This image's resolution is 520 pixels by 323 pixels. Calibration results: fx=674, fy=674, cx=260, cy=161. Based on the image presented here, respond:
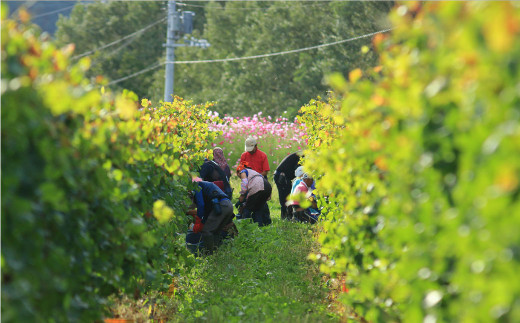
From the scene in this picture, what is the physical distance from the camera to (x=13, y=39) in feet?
9.68

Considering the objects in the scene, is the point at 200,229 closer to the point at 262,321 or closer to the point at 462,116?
the point at 262,321

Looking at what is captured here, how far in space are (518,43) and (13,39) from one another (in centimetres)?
207

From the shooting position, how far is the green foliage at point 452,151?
221 centimetres

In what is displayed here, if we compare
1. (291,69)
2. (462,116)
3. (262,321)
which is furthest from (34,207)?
(291,69)

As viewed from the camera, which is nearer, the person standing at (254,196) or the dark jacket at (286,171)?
the person standing at (254,196)

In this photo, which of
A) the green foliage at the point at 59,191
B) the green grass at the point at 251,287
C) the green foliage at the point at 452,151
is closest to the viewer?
the green foliage at the point at 452,151

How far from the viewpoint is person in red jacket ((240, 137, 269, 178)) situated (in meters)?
12.7

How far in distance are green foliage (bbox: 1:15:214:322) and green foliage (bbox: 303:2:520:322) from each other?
129cm

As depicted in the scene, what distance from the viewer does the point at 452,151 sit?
2711 millimetres

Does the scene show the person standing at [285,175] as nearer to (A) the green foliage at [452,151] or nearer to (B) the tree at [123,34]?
(A) the green foliage at [452,151]

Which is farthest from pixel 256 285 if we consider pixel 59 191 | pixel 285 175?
pixel 59 191

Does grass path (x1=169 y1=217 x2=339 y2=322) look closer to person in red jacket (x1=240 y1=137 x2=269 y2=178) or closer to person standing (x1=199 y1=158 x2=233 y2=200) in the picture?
person standing (x1=199 y1=158 x2=233 y2=200)

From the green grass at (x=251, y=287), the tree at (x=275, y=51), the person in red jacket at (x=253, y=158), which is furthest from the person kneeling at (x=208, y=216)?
the tree at (x=275, y=51)

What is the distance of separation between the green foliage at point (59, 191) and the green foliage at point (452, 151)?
129 centimetres
